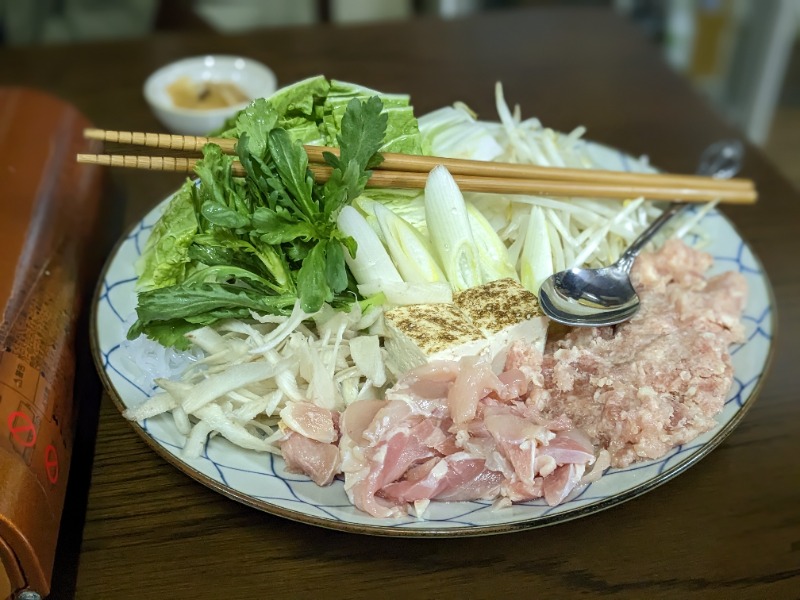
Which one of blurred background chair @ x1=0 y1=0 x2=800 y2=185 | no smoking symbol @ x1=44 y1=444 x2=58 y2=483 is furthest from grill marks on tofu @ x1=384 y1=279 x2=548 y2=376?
blurred background chair @ x1=0 y1=0 x2=800 y2=185

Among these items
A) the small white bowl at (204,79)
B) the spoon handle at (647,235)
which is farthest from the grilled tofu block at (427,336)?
the small white bowl at (204,79)

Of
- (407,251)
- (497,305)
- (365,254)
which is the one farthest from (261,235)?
(497,305)

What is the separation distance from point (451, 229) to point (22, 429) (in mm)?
1103

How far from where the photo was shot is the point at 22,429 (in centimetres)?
151

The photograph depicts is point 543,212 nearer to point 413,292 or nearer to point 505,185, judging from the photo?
point 505,185

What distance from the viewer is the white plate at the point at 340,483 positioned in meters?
1.45

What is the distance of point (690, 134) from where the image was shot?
310 cm

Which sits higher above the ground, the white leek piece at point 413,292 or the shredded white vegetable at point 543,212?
the shredded white vegetable at point 543,212

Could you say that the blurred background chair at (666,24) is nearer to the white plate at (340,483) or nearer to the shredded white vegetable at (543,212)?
the shredded white vegetable at (543,212)

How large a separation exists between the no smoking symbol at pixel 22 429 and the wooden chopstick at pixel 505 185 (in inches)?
24.8

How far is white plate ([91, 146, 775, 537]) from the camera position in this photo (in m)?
1.45

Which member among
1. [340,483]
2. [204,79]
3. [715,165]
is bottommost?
[340,483]

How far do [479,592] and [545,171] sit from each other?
1.20 meters

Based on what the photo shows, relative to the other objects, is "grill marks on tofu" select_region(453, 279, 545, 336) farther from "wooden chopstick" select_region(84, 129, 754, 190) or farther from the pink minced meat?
"wooden chopstick" select_region(84, 129, 754, 190)
